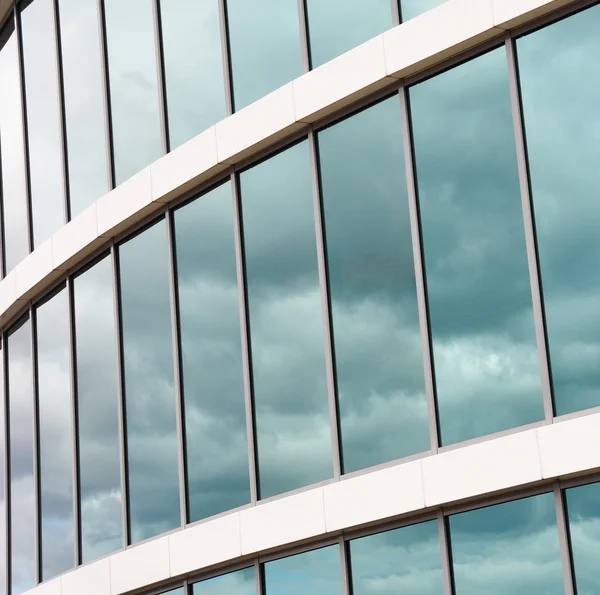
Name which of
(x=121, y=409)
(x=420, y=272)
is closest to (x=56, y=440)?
(x=121, y=409)

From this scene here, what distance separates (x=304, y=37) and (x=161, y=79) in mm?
2607

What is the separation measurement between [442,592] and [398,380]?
7.49ft

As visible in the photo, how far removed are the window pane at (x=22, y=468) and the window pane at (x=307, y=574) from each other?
5633 millimetres

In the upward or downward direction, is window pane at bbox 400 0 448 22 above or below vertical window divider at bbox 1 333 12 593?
above

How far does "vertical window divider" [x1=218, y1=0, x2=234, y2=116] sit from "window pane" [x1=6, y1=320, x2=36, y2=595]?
18.3 feet

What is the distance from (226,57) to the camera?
51.5ft

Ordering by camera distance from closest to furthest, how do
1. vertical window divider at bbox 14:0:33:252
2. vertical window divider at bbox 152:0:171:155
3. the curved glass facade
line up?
1. the curved glass facade
2. vertical window divider at bbox 152:0:171:155
3. vertical window divider at bbox 14:0:33:252

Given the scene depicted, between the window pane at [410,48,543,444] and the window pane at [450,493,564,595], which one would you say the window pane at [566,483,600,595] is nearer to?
the window pane at [450,493,564,595]

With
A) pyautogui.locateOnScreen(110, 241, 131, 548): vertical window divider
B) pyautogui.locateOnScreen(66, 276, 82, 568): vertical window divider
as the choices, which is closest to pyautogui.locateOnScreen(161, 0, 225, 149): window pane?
pyautogui.locateOnScreen(110, 241, 131, 548): vertical window divider

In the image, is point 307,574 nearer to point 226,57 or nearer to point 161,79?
point 226,57

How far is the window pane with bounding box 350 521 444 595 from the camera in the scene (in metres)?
12.5

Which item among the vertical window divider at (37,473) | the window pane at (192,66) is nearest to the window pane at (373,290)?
the window pane at (192,66)

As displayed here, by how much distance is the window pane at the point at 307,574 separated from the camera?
43.9ft

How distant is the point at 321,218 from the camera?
14.2 m
